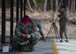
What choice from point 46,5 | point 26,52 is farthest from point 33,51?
point 46,5

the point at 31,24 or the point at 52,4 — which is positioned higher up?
the point at 52,4

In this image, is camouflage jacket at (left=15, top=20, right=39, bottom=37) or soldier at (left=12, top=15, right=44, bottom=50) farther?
camouflage jacket at (left=15, top=20, right=39, bottom=37)

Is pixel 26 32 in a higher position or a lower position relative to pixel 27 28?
lower

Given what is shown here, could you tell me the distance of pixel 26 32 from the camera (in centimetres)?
1357

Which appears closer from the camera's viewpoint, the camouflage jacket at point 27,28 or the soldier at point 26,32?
the soldier at point 26,32

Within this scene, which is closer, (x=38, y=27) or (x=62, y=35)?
(x=38, y=27)

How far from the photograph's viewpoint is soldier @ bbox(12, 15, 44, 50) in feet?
44.0

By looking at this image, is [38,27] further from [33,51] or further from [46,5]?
[46,5]

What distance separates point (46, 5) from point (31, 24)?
3664 centimetres

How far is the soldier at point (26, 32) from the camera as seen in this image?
13414 mm

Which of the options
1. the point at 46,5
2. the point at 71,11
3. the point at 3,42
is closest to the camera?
the point at 3,42

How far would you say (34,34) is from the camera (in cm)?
1342

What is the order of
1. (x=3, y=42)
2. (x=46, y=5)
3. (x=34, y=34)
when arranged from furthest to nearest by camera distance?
(x=46, y=5)
(x=3, y=42)
(x=34, y=34)

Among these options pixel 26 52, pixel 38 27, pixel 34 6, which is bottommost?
pixel 26 52
